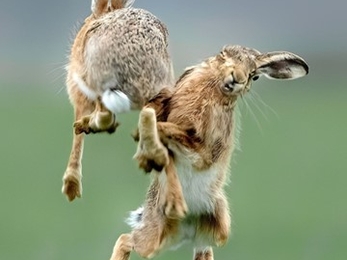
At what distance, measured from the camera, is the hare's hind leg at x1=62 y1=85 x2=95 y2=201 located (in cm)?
381

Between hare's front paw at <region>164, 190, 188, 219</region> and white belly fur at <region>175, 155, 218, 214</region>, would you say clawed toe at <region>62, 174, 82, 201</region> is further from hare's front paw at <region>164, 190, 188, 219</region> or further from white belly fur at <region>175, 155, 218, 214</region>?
hare's front paw at <region>164, 190, 188, 219</region>

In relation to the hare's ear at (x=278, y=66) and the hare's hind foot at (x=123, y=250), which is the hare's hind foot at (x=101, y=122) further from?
the hare's hind foot at (x=123, y=250)

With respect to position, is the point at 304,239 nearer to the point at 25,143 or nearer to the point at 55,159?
the point at 55,159

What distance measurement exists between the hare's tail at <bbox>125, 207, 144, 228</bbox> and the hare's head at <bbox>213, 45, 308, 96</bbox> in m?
0.55

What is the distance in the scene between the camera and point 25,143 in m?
9.00

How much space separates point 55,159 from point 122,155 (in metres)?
1.21

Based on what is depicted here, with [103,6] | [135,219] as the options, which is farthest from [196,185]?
[103,6]

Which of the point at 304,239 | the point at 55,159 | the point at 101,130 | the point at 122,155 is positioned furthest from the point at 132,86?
the point at 55,159

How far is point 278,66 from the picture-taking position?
3529mm

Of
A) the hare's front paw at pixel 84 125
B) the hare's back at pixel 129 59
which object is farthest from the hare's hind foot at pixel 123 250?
the hare's back at pixel 129 59

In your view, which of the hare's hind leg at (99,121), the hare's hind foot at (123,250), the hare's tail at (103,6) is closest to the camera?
Result: the hare's hind leg at (99,121)

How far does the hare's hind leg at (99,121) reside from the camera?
142 inches

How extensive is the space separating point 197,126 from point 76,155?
1.76ft

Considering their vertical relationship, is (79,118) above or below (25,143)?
below
